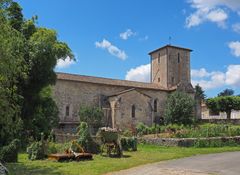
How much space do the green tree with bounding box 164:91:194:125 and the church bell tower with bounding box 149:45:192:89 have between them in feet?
23.7

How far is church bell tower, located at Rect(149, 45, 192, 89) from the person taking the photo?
6028cm

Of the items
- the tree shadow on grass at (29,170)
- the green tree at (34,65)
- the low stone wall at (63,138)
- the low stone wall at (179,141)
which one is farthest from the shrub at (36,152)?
the low stone wall at (179,141)

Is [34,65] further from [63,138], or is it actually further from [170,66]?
[170,66]

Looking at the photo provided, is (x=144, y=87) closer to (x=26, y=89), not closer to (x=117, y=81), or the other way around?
(x=117, y=81)

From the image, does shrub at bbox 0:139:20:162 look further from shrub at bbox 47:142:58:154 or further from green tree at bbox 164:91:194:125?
green tree at bbox 164:91:194:125

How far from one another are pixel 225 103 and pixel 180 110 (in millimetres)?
13646

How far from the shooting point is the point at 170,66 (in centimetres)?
6075

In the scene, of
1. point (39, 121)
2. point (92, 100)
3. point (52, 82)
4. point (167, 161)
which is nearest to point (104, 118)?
point (92, 100)

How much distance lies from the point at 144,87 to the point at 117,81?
15.0 feet

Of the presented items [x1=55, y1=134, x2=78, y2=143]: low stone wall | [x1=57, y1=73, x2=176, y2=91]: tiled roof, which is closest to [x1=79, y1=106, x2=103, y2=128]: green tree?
[x1=57, y1=73, x2=176, y2=91]: tiled roof

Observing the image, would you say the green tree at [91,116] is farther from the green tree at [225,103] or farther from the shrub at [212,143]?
the green tree at [225,103]

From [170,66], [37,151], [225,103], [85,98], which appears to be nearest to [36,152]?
[37,151]

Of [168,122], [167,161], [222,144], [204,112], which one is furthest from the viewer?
[204,112]

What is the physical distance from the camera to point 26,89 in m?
23.9
